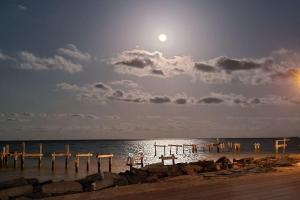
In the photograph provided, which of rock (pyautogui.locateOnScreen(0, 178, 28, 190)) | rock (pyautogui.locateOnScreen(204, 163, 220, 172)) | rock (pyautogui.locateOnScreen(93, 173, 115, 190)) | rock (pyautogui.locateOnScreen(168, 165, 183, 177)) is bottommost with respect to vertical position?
rock (pyautogui.locateOnScreen(204, 163, 220, 172))

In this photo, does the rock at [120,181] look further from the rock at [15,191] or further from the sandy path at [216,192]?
the rock at [15,191]

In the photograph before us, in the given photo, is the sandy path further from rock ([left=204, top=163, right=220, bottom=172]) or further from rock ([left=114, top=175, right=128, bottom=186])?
rock ([left=204, top=163, right=220, bottom=172])

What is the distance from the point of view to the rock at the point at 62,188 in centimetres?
1346

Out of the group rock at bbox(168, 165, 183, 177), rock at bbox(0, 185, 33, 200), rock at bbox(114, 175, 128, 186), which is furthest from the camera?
rock at bbox(168, 165, 183, 177)

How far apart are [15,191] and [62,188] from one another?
1.65 m

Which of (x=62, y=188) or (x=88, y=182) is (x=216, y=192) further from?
(x=62, y=188)

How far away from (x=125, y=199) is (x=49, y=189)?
3585 mm

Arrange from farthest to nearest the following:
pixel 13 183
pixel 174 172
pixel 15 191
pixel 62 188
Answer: pixel 174 172, pixel 13 183, pixel 62 188, pixel 15 191

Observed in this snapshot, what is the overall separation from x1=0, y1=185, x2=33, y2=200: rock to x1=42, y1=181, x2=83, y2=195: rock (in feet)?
1.75

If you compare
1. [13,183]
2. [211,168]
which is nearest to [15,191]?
[13,183]

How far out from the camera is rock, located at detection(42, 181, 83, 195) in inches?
530

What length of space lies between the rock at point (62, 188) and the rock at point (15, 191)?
21.1 inches

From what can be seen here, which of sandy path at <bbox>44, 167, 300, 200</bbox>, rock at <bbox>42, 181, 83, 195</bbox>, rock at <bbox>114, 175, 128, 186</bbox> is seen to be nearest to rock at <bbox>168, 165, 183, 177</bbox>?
rock at <bbox>114, 175, 128, 186</bbox>

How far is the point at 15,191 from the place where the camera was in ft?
42.6
